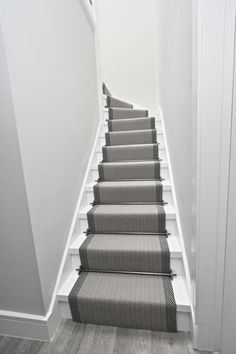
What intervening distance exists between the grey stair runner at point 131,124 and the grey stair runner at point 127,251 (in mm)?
433

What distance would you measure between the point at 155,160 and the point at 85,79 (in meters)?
1.12

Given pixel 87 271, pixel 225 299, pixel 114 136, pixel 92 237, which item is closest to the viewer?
pixel 225 299

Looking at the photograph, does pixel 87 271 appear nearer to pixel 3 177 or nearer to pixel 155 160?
pixel 3 177

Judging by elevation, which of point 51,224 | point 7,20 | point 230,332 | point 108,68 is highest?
point 108,68

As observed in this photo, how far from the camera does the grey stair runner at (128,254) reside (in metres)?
1.36

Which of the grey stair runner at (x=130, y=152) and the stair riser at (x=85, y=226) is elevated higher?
the grey stair runner at (x=130, y=152)

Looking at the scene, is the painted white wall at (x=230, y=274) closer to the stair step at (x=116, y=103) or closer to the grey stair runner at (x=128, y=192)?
the grey stair runner at (x=128, y=192)

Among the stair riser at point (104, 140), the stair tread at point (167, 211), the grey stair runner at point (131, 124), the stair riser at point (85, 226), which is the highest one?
the grey stair runner at point (131, 124)

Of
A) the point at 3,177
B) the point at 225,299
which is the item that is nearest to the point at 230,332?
the point at 225,299

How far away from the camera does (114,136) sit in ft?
8.13

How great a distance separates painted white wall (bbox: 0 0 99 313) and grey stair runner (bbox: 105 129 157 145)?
62 cm

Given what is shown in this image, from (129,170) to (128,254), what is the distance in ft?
2.91

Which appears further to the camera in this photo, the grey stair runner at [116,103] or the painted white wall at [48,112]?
the grey stair runner at [116,103]

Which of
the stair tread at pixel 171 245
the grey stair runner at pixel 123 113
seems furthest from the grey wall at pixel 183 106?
the grey stair runner at pixel 123 113
